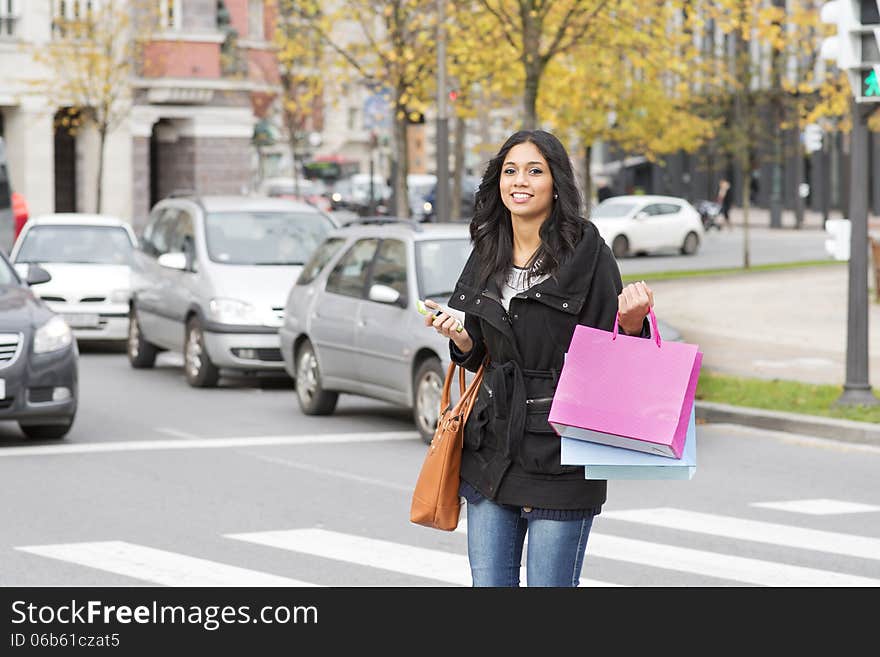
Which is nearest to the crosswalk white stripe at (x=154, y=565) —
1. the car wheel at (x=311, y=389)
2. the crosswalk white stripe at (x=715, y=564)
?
the crosswalk white stripe at (x=715, y=564)

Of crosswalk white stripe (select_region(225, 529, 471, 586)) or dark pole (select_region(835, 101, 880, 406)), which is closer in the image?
crosswalk white stripe (select_region(225, 529, 471, 586))

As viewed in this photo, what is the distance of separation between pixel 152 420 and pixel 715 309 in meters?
11.7

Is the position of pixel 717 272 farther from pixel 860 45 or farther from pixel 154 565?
pixel 154 565

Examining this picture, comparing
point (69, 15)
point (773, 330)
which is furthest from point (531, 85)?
point (69, 15)

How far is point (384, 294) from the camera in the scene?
42.5ft

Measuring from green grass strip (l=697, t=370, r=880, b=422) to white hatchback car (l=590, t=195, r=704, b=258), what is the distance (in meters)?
25.3

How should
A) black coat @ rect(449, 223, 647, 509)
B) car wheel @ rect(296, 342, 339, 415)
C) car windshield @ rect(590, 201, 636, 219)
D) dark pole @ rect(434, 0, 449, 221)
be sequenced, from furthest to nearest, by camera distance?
car windshield @ rect(590, 201, 636, 219), dark pole @ rect(434, 0, 449, 221), car wheel @ rect(296, 342, 339, 415), black coat @ rect(449, 223, 647, 509)

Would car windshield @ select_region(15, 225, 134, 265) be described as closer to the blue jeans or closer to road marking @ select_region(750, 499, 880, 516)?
road marking @ select_region(750, 499, 880, 516)

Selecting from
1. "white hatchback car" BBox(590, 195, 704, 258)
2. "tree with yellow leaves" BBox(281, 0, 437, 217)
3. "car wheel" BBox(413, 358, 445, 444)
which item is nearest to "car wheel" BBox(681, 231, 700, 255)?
"white hatchback car" BBox(590, 195, 704, 258)

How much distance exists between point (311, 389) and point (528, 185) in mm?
9497

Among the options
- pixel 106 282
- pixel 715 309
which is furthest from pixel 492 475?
pixel 715 309

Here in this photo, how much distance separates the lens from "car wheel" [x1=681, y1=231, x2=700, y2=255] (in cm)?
4259

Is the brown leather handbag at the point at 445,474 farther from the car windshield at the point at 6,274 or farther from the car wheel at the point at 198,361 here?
the car wheel at the point at 198,361
